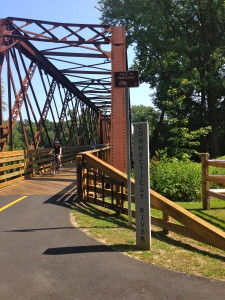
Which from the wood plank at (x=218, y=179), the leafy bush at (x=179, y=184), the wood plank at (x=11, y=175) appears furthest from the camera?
the wood plank at (x=11, y=175)

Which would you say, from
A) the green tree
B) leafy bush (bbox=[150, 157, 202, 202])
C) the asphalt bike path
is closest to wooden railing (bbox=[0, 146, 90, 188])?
leafy bush (bbox=[150, 157, 202, 202])

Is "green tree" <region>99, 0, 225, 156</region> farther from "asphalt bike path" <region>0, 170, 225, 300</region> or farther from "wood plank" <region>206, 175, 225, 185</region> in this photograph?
"asphalt bike path" <region>0, 170, 225, 300</region>

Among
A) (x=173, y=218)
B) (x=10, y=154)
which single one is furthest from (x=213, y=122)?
(x=173, y=218)

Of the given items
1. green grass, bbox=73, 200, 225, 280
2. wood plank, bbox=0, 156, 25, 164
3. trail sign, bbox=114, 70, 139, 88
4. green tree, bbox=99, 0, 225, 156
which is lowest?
green grass, bbox=73, 200, 225, 280

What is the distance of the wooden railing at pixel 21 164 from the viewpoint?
9.62 metres

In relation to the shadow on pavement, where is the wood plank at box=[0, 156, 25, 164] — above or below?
above

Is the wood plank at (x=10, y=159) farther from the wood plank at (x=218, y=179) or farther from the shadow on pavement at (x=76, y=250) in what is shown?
the wood plank at (x=218, y=179)

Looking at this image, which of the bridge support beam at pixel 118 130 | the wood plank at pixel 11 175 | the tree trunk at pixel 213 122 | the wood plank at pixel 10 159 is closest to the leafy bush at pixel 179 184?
the bridge support beam at pixel 118 130

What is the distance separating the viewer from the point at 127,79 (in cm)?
488

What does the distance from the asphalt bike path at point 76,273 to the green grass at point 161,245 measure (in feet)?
0.59

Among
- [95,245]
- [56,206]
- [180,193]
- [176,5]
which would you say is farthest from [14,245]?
[176,5]

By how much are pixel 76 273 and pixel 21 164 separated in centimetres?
839

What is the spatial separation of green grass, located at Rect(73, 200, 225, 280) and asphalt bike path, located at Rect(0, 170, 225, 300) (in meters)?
0.18

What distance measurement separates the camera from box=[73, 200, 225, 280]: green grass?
3553 mm
